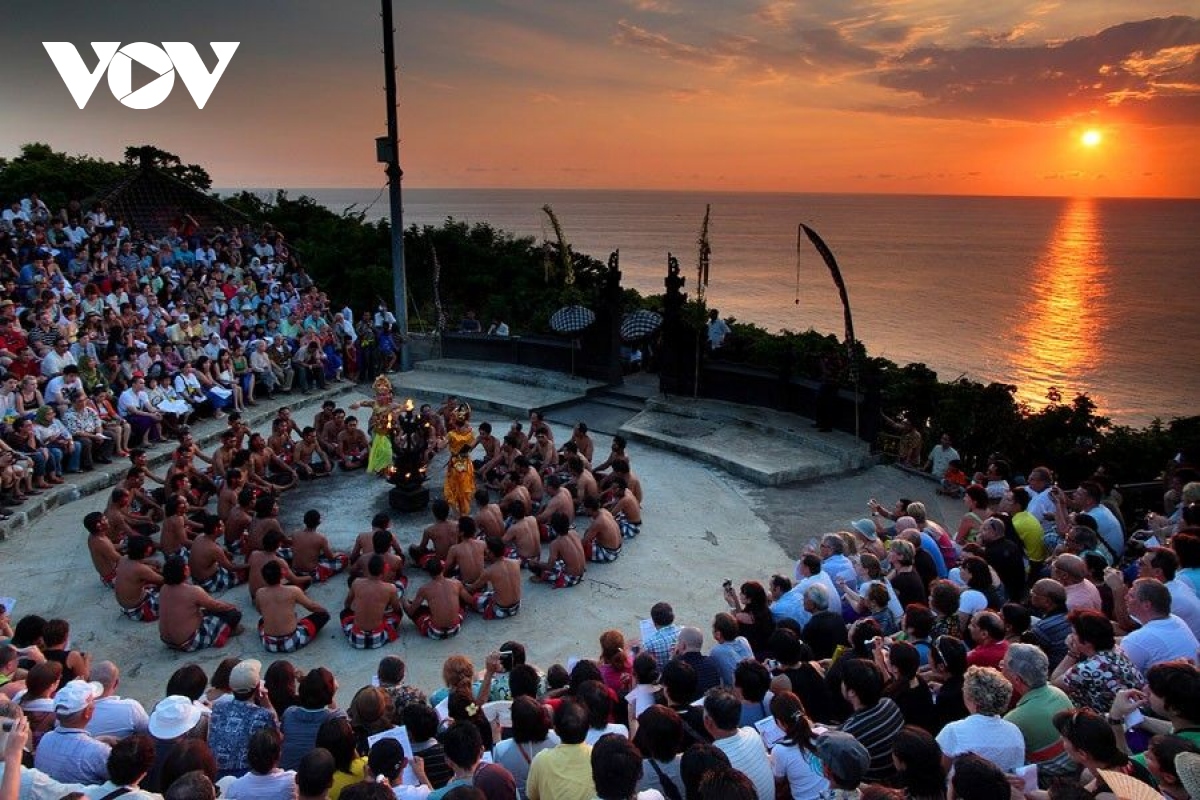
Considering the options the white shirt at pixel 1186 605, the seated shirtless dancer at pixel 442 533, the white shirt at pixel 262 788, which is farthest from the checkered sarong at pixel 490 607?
the white shirt at pixel 1186 605

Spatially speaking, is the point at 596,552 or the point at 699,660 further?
the point at 596,552

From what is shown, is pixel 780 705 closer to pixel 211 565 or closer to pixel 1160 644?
pixel 1160 644

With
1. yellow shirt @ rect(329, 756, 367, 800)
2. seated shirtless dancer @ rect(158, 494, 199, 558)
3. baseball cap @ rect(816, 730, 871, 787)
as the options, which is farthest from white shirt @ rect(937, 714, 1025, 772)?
seated shirtless dancer @ rect(158, 494, 199, 558)

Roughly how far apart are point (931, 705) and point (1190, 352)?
6000cm

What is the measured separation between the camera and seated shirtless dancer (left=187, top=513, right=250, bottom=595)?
338 inches

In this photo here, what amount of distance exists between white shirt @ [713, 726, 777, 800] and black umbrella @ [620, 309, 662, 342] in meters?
13.0

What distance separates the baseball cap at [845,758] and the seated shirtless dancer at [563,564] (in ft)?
16.7

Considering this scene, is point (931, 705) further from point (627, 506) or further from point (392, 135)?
point (392, 135)

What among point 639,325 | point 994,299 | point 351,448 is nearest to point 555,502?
point 351,448

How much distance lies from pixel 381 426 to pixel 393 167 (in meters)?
8.91

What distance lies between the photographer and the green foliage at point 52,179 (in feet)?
99.6

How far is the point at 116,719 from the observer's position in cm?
495

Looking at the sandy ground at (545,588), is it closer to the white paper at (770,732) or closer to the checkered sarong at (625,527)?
the checkered sarong at (625,527)

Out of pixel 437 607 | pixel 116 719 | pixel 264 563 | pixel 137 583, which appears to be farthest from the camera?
pixel 264 563
